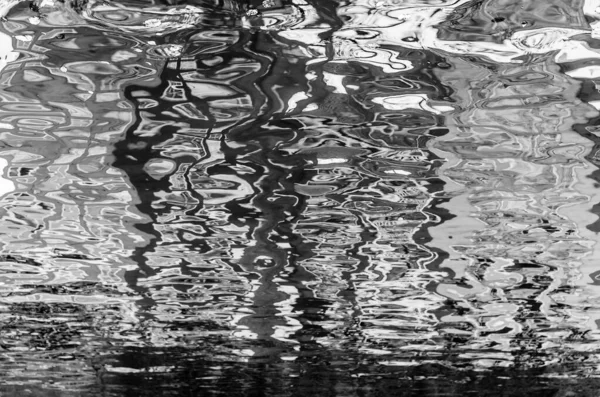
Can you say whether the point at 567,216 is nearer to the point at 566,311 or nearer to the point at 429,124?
the point at 429,124

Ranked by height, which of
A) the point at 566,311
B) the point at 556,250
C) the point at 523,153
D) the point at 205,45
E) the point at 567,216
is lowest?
the point at 566,311

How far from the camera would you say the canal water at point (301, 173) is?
377 cm

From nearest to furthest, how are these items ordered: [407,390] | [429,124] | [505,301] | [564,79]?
1. [564,79]
2. [429,124]
3. [505,301]
4. [407,390]

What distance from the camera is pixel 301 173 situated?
5078 millimetres

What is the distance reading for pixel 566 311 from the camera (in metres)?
8.10

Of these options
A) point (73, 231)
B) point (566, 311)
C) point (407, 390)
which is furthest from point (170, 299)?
point (407, 390)

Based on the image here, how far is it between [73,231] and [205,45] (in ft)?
10.0

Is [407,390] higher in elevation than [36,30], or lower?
lower

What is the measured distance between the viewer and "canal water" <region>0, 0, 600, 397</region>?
377 cm

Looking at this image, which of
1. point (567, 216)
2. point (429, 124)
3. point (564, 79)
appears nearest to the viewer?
point (564, 79)

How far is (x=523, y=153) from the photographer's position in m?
4.79

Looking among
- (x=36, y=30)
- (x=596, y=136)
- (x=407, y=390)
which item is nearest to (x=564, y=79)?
(x=596, y=136)

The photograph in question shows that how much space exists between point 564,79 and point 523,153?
85cm

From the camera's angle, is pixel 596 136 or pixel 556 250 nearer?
pixel 596 136
